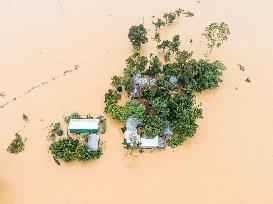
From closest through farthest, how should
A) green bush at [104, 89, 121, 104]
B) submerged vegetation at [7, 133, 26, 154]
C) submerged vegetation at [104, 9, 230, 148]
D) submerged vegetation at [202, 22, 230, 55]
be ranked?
submerged vegetation at [7, 133, 26, 154] → submerged vegetation at [104, 9, 230, 148] → green bush at [104, 89, 121, 104] → submerged vegetation at [202, 22, 230, 55]

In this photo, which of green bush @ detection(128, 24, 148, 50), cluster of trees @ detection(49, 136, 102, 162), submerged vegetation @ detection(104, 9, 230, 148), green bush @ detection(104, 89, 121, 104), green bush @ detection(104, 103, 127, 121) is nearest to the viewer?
cluster of trees @ detection(49, 136, 102, 162)

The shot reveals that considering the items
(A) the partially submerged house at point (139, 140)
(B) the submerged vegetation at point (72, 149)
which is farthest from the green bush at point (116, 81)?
(B) the submerged vegetation at point (72, 149)

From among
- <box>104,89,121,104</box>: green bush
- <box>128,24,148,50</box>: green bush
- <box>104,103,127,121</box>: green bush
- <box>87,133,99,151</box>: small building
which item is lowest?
<box>87,133,99,151</box>: small building

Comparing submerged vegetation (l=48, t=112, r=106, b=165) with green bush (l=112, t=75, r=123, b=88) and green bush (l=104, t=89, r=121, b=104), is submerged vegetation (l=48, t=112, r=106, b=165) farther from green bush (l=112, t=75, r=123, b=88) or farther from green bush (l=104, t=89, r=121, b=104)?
green bush (l=112, t=75, r=123, b=88)

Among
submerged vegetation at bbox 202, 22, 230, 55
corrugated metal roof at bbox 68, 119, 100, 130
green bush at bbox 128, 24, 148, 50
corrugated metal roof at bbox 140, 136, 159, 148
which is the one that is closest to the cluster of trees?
corrugated metal roof at bbox 68, 119, 100, 130

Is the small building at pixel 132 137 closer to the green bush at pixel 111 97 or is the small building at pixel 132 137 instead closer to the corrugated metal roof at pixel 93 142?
the corrugated metal roof at pixel 93 142

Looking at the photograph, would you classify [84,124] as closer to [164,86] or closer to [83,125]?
[83,125]

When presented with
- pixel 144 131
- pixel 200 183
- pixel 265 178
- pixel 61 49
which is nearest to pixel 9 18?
pixel 61 49
